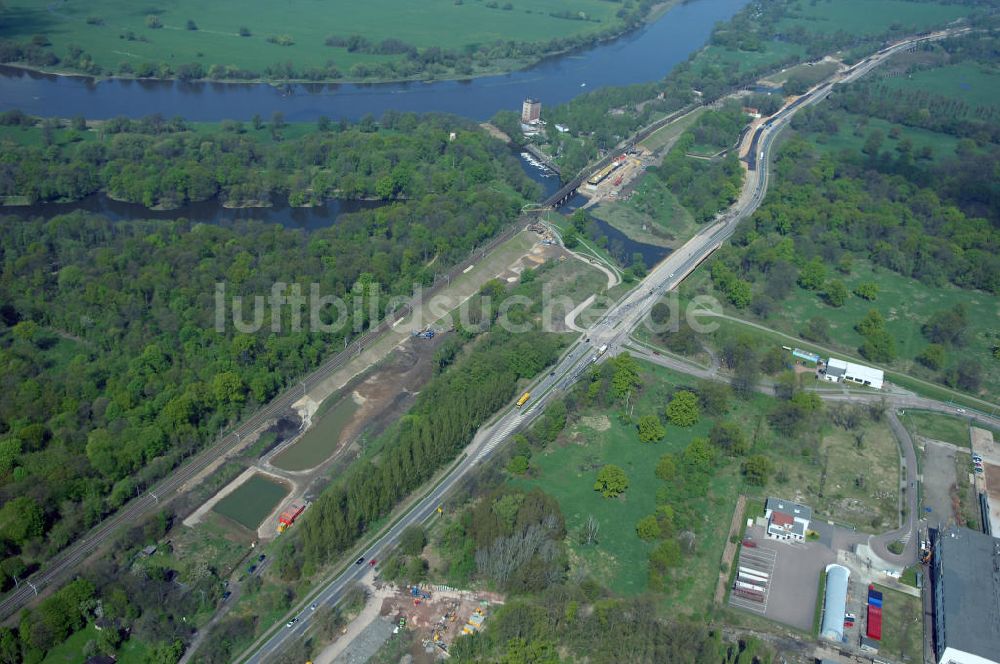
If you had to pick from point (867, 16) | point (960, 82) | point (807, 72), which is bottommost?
point (960, 82)

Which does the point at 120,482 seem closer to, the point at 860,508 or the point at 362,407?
the point at 362,407

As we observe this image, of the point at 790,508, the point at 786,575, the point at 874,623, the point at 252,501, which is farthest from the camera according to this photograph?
the point at 252,501

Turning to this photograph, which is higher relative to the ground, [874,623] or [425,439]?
[425,439]

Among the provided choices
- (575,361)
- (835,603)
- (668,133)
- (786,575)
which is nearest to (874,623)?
(835,603)

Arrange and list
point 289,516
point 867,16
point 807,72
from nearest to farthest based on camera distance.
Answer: point 289,516
point 807,72
point 867,16

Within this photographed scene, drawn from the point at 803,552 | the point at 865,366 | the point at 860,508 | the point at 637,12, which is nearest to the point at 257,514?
the point at 803,552

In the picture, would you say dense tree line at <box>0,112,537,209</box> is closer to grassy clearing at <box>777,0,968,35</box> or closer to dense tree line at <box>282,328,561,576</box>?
dense tree line at <box>282,328,561,576</box>

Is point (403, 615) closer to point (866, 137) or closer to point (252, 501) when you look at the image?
point (252, 501)
